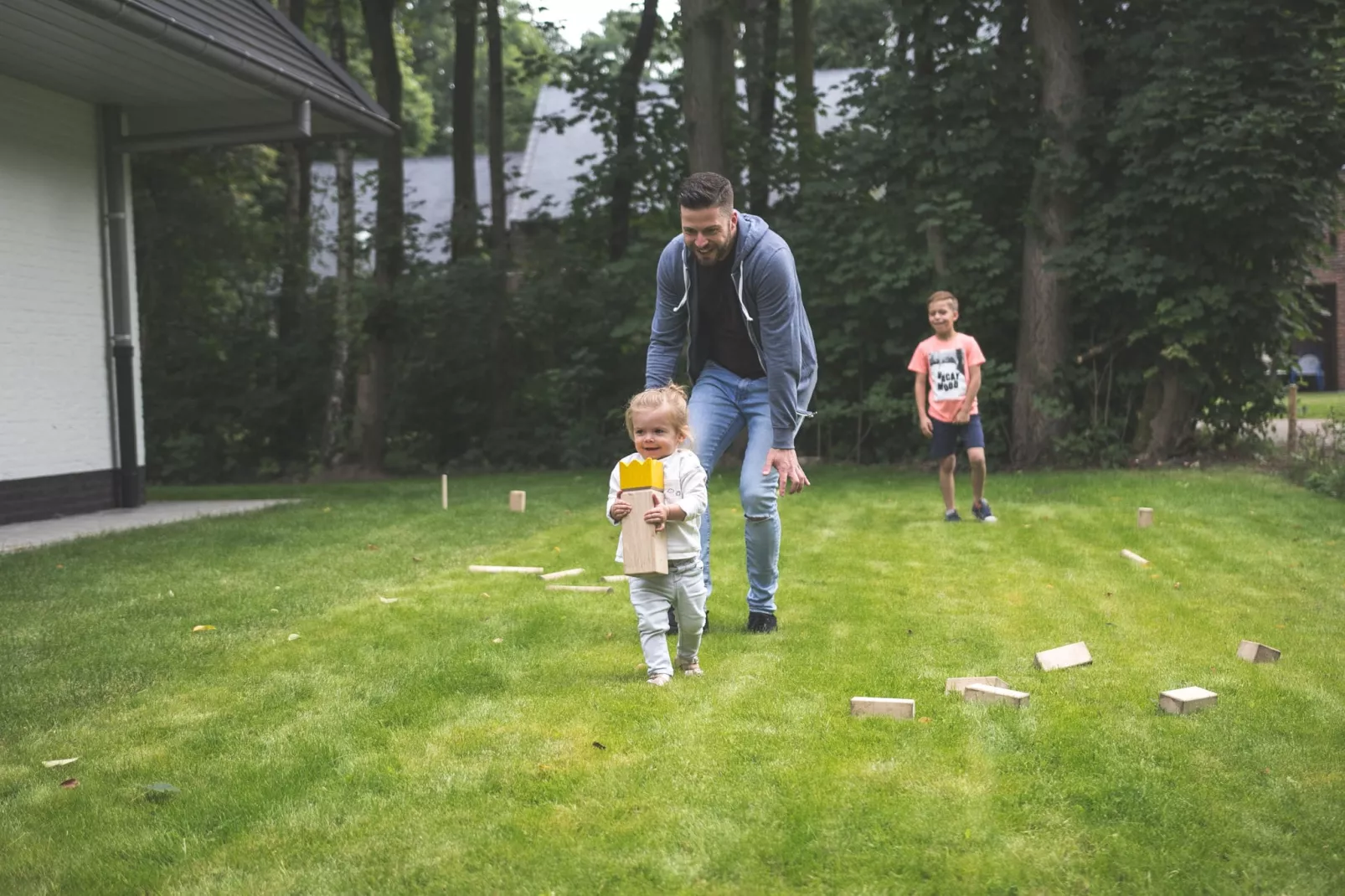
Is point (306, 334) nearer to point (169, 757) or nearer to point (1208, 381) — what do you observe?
point (1208, 381)

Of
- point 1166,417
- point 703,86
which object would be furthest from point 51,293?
point 1166,417

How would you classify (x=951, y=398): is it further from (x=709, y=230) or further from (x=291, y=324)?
(x=291, y=324)

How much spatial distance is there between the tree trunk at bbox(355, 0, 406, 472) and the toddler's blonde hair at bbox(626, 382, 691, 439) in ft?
39.7

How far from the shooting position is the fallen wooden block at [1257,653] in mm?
5004

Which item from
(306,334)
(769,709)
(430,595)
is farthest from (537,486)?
(769,709)

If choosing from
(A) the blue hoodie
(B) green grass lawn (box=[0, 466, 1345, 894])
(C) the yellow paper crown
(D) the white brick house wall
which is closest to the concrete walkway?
(D) the white brick house wall

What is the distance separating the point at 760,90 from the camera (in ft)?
55.6

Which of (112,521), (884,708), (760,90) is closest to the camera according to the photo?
(884,708)

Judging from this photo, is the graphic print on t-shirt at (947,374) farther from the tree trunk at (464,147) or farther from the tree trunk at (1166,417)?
the tree trunk at (464,147)

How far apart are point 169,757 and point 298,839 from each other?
0.95m

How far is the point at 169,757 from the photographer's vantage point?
12.8 feet

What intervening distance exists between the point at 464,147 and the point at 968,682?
14944 mm

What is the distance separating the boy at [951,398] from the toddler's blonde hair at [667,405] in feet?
16.1

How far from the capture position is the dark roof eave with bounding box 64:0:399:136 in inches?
323
